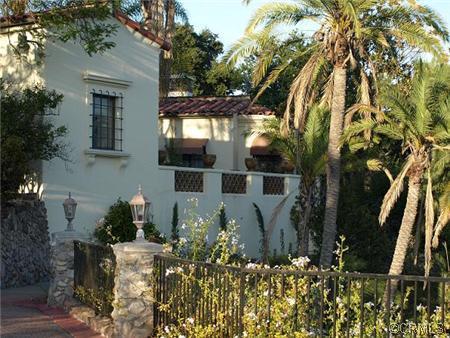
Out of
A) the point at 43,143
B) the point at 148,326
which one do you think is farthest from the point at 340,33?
the point at 148,326

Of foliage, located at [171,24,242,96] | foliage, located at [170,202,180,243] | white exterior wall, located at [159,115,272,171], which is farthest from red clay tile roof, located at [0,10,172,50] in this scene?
foliage, located at [171,24,242,96]

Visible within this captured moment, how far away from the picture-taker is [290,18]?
17.7 metres

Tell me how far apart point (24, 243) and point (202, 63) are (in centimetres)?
2772

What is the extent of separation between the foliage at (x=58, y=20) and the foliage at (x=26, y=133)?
1149 millimetres

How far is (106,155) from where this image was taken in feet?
60.8

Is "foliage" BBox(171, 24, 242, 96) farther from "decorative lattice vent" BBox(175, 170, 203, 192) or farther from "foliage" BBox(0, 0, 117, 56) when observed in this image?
"foliage" BBox(0, 0, 117, 56)

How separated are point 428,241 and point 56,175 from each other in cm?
872

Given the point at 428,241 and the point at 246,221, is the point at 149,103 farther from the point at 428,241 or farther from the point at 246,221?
the point at 428,241

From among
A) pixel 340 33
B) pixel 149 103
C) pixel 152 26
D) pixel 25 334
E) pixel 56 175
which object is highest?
pixel 152 26

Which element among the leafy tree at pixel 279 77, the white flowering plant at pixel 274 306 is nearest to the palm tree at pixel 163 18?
the leafy tree at pixel 279 77

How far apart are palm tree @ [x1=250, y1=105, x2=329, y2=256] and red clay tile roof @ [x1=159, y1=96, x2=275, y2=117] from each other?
5560 millimetres

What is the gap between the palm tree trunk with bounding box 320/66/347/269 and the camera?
17562 millimetres

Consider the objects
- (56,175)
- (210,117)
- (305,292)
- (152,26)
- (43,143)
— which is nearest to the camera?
(305,292)

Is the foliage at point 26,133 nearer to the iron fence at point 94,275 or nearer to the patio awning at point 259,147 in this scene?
the iron fence at point 94,275
